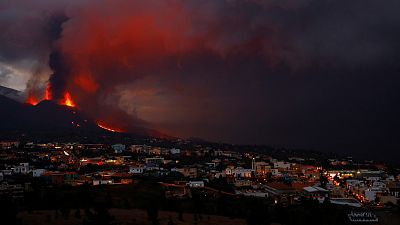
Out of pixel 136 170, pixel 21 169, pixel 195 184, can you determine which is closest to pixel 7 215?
pixel 195 184

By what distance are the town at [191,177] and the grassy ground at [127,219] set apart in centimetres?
408

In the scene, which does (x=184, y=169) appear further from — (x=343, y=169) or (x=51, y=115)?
(x=51, y=115)

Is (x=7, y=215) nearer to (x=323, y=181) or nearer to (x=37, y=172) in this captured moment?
(x=37, y=172)

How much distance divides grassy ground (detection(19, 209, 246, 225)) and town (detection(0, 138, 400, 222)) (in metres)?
4.08

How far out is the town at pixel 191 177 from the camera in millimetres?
62219

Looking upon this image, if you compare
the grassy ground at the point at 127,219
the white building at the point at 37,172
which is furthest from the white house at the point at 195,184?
the white building at the point at 37,172

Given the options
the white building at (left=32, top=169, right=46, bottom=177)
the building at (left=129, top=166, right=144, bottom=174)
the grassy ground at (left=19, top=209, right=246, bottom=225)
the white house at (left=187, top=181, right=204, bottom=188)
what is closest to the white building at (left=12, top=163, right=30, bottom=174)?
the white building at (left=32, top=169, right=46, bottom=177)

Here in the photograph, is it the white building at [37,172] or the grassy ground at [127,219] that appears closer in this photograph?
the grassy ground at [127,219]

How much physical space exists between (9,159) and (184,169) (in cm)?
2764

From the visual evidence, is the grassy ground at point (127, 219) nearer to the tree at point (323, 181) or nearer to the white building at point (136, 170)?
the white building at point (136, 170)

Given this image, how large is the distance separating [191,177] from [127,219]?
122ft

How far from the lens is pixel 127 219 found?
4359 cm

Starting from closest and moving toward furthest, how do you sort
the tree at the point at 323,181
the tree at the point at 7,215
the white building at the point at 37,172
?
the tree at the point at 7,215 → the white building at the point at 37,172 → the tree at the point at 323,181

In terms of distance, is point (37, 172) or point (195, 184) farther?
point (37, 172)
